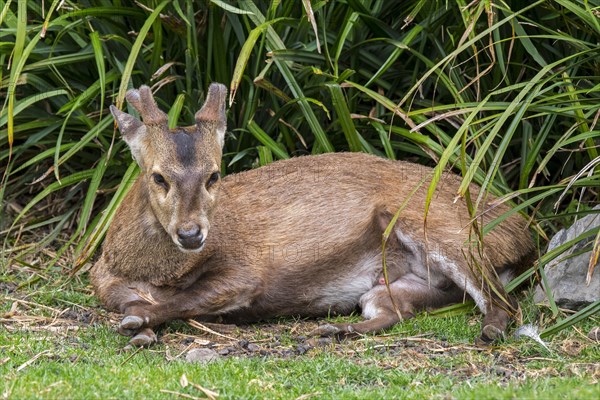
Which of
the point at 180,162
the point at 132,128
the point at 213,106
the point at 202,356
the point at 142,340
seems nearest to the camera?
the point at 202,356

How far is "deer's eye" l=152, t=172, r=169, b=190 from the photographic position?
21.4 feet

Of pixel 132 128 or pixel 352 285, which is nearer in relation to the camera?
pixel 132 128

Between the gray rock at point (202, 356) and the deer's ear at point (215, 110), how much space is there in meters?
1.39

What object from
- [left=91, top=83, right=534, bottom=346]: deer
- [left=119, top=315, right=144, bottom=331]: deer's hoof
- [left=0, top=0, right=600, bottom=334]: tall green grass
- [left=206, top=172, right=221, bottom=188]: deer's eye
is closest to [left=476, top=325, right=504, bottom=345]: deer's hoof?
[left=91, top=83, right=534, bottom=346]: deer

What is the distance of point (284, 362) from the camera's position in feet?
19.4

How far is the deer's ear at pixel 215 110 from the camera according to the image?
682 centimetres

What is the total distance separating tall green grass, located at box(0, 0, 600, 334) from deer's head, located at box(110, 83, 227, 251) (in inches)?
32.7

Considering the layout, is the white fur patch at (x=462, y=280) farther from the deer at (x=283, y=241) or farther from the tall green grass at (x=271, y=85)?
the tall green grass at (x=271, y=85)

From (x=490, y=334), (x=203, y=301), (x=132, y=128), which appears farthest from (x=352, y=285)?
(x=132, y=128)

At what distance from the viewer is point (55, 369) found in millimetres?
5633

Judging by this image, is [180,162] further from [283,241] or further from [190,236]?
[283,241]

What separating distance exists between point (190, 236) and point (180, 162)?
1.57ft

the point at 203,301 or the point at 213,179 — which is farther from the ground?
the point at 213,179

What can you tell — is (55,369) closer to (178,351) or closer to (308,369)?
(178,351)
